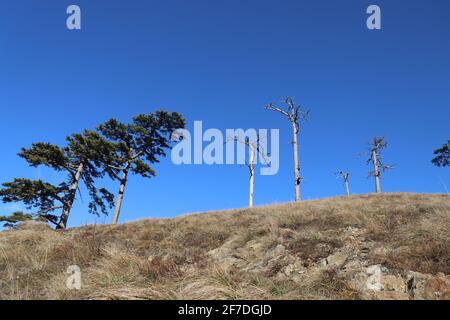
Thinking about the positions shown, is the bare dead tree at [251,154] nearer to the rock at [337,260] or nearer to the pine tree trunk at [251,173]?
the pine tree trunk at [251,173]

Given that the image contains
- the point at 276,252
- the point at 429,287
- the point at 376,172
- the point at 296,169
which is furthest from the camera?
the point at 376,172

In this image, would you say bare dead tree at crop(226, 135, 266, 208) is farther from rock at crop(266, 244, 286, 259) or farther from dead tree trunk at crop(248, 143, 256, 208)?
rock at crop(266, 244, 286, 259)

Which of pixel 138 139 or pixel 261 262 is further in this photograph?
pixel 138 139

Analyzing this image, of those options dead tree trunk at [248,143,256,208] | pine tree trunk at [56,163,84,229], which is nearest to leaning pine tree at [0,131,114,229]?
pine tree trunk at [56,163,84,229]

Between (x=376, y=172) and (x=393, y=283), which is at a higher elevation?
(x=376, y=172)

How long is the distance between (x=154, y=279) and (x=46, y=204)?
25303mm

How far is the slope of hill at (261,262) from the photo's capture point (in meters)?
4.07

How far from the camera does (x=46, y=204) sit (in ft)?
84.2

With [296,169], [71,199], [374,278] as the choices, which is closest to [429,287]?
[374,278]

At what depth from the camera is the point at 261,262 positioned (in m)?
5.84

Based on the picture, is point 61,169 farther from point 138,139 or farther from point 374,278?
point 374,278

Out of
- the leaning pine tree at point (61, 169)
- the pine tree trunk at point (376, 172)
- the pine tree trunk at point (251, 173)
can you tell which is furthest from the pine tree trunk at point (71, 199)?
the pine tree trunk at point (376, 172)

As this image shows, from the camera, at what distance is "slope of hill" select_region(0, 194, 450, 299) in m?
4.07
